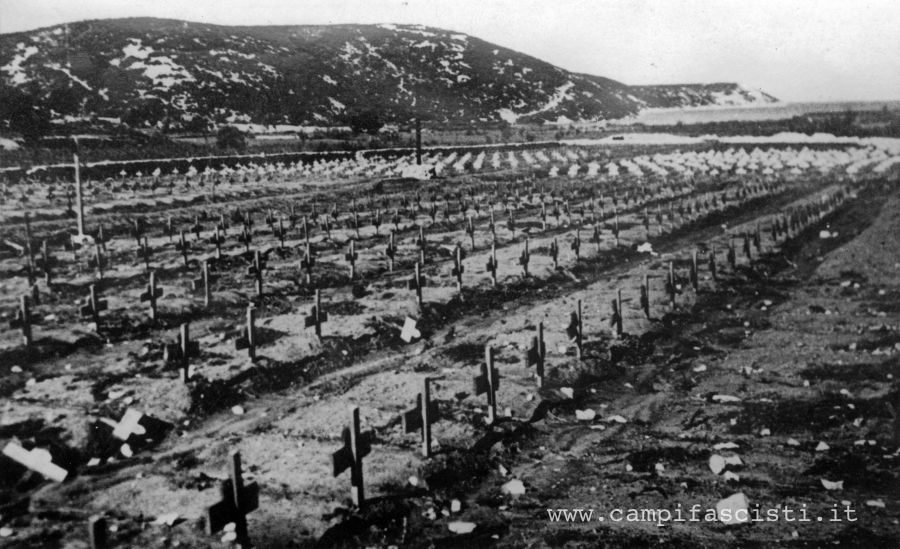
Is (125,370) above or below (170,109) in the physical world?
below

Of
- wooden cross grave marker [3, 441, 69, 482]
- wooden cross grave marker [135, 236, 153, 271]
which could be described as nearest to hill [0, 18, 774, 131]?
wooden cross grave marker [135, 236, 153, 271]

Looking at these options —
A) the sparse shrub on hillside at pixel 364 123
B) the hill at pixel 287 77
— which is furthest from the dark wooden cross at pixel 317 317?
the sparse shrub on hillside at pixel 364 123

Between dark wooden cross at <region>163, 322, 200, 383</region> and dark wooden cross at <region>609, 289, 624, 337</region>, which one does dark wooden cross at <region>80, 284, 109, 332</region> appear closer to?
dark wooden cross at <region>163, 322, 200, 383</region>

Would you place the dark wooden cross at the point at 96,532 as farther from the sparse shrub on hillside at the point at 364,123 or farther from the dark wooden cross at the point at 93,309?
the sparse shrub on hillside at the point at 364,123

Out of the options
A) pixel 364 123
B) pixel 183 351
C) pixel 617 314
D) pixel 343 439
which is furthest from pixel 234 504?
pixel 364 123

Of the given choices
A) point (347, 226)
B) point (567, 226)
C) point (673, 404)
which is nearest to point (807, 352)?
point (673, 404)

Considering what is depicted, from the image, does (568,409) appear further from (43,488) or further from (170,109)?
(170,109)

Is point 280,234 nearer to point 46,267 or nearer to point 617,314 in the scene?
point 46,267
